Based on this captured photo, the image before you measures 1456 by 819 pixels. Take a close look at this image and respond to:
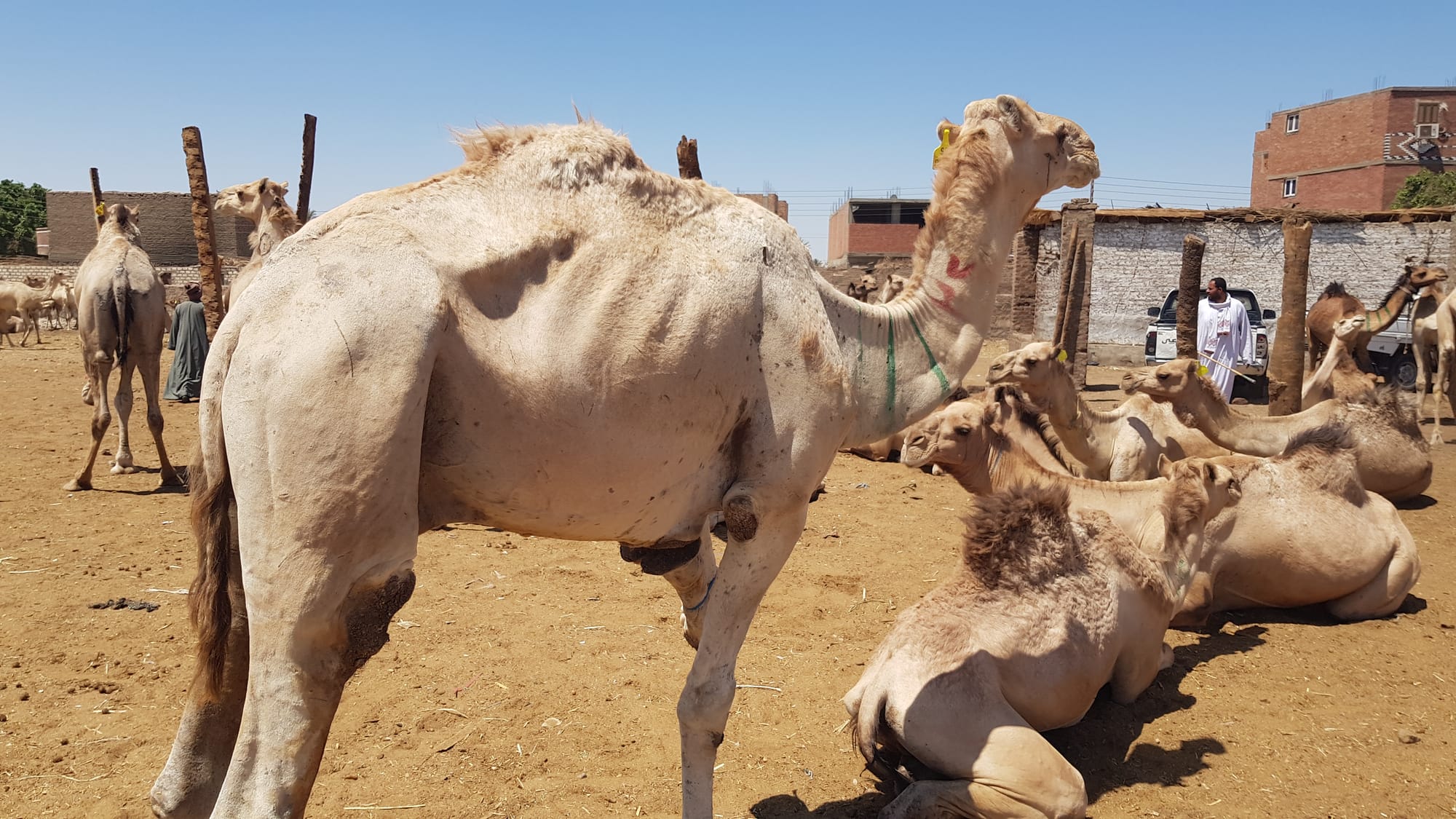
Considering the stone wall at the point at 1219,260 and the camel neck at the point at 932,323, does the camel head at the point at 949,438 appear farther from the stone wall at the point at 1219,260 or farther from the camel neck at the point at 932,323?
the stone wall at the point at 1219,260

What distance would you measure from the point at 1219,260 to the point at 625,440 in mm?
22211

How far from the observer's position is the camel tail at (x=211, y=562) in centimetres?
244

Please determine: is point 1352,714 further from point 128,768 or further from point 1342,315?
point 1342,315

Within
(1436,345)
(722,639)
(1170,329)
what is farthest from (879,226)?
(722,639)

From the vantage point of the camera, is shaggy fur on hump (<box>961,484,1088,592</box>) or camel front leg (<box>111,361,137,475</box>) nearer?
shaggy fur on hump (<box>961,484,1088,592</box>)

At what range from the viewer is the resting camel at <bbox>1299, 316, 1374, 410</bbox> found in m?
9.80

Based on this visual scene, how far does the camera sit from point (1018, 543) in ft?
14.2

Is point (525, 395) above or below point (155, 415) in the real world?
above

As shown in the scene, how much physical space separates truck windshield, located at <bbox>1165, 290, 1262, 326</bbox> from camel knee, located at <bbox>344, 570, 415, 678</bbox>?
17253mm

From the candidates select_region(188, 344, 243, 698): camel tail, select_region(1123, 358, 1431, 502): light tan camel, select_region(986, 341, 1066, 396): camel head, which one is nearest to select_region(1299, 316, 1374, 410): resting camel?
select_region(1123, 358, 1431, 502): light tan camel

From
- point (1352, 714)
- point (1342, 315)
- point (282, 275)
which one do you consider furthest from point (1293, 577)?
point (1342, 315)

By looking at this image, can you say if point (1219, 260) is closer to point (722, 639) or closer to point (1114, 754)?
point (1114, 754)

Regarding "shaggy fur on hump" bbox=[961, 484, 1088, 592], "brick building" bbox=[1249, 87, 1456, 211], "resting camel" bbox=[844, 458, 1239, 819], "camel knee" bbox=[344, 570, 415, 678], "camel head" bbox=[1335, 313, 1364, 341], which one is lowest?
"resting camel" bbox=[844, 458, 1239, 819]

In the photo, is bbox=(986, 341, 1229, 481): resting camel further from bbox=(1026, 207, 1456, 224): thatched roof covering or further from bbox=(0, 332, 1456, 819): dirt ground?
bbox=(1026, 207, 1456, 224): thatched roof covering
